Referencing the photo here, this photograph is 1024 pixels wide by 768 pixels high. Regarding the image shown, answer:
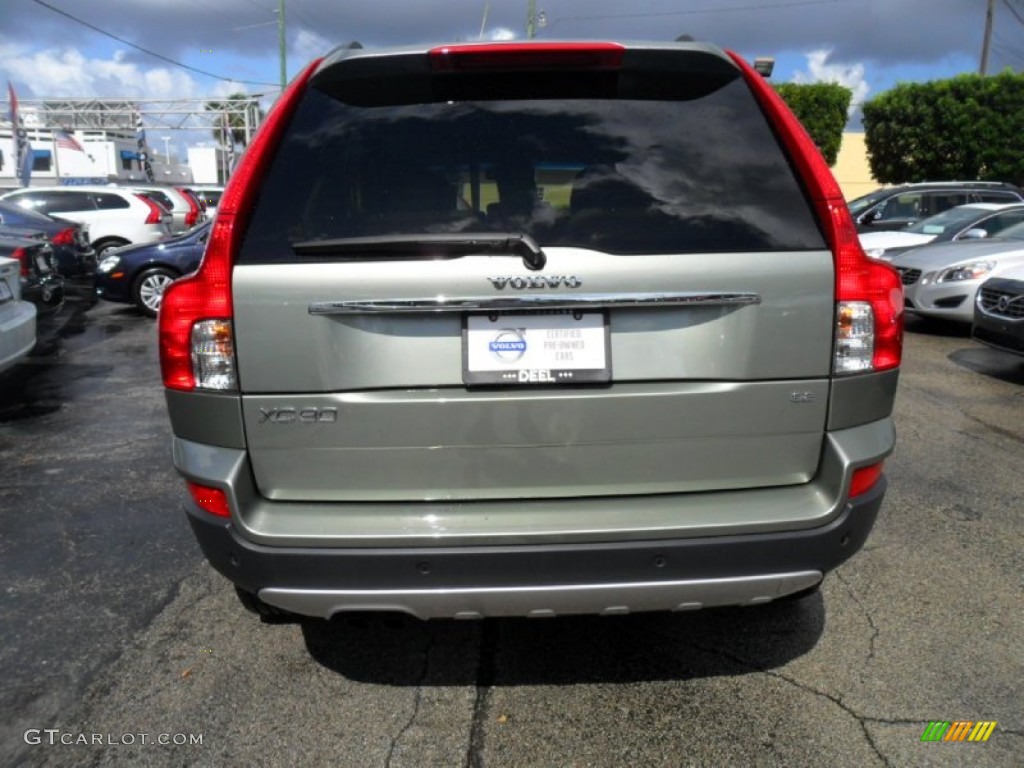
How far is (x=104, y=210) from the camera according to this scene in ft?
53.9

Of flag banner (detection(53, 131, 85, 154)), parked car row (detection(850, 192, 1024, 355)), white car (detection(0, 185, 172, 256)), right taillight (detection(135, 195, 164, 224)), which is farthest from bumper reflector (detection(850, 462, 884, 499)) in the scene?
flag banner (detection(53, 131, 85, 154))

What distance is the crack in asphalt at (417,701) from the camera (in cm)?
245

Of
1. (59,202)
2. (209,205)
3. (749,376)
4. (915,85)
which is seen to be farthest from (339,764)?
(915,85)

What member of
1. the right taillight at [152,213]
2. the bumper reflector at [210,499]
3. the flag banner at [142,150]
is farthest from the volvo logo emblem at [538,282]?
the flag banner at [142,150]

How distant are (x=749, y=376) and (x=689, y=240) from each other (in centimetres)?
41

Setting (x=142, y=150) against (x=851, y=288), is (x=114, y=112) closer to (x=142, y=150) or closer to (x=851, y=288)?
(x=142, y=150)

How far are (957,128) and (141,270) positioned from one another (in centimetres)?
2720

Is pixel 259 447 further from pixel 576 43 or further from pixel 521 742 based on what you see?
pixel 576 43

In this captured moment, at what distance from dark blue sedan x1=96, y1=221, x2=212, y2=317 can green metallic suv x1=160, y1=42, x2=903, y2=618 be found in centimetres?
985

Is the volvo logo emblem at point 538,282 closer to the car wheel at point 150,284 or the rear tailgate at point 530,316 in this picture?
the rear tailgate at point 530,316

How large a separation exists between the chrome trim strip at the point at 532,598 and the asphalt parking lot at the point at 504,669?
16 cm

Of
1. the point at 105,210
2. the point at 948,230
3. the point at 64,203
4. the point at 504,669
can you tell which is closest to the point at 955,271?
the point at 948,230

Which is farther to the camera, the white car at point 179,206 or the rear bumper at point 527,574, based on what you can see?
the white car at point 179,206

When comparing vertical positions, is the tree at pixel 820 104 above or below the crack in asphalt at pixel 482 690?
above
